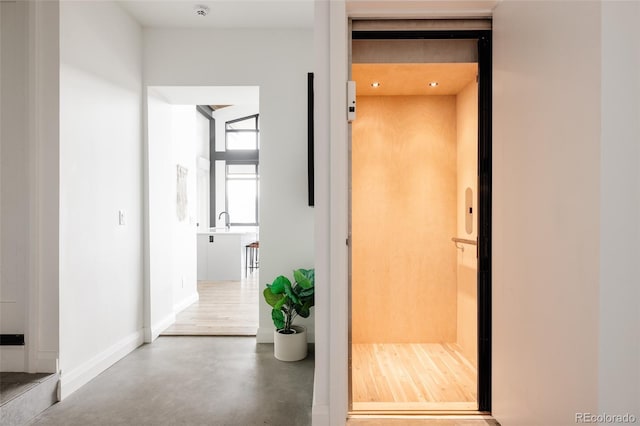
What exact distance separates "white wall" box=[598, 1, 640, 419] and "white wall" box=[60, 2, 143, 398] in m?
2.62

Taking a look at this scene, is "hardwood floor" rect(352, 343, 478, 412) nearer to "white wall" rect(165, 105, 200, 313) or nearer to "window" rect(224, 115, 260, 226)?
"white wall" rect(165, 105, 200, 313)

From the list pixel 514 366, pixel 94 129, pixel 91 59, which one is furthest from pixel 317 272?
pixel 91 59

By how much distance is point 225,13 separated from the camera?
9.67 ft

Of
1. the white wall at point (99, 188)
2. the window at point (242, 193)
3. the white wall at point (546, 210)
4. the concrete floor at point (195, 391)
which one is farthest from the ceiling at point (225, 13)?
the window at point (242, 193)

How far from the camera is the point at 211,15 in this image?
9.77 ft

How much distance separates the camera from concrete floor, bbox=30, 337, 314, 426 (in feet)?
6.53

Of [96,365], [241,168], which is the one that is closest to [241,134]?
[241,168]

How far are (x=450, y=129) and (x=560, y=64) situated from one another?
1.74 metres

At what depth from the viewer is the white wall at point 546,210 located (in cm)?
118

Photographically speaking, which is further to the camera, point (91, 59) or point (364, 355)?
point (364, 355)

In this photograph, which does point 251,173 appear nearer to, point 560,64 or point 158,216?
point 158,216

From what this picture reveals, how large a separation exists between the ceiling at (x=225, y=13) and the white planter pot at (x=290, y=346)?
8.04 ft

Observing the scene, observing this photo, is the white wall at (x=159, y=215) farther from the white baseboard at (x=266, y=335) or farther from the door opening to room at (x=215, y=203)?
the white baseboard at (x=266, y=335)

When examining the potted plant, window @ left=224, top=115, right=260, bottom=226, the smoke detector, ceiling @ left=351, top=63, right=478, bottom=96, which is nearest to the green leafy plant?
the potted plant
